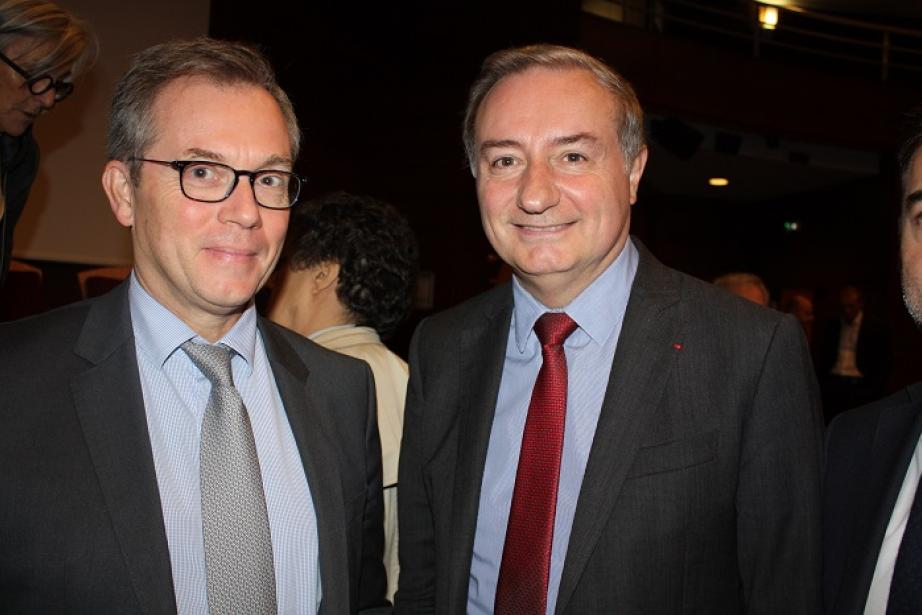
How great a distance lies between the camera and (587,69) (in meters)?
1.87

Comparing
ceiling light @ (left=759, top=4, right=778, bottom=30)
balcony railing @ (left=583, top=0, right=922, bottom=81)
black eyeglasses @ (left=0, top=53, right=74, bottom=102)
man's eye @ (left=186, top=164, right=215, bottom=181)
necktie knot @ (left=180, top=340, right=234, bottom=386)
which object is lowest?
necktie knot @ (left=180, top=340, right=234, bottom=386)

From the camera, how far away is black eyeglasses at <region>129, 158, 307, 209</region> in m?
1.49

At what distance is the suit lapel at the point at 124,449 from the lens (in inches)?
51.7

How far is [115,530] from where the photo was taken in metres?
1.31

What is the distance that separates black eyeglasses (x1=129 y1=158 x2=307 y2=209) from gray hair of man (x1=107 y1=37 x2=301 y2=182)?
54 mm

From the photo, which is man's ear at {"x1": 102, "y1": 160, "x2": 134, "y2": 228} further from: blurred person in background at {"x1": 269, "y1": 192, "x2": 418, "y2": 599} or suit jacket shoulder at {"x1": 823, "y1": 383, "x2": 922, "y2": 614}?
suit jacket shoulder at {"x1": 823, "y1": 383, "x2": 922, "y2": 614}

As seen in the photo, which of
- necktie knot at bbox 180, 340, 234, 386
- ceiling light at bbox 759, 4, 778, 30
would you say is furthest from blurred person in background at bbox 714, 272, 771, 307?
ceiling light at bbox 759, 4, 778, 30

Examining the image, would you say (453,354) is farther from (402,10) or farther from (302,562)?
(402,10)

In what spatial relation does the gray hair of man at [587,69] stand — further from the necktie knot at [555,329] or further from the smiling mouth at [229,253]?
the smiling mouth at [229,253]

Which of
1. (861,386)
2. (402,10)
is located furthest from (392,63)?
(861,386)

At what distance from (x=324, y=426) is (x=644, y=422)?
2.25ft

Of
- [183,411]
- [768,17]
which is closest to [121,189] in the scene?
[183,411]

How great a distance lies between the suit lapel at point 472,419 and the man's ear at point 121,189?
2.82 feet

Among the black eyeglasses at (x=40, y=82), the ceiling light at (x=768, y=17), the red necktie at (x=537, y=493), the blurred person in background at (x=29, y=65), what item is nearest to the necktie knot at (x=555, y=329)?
the red necktie at (x=537, y=493)
